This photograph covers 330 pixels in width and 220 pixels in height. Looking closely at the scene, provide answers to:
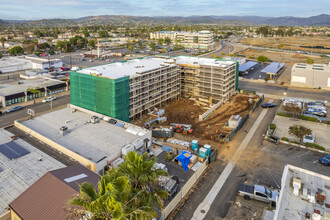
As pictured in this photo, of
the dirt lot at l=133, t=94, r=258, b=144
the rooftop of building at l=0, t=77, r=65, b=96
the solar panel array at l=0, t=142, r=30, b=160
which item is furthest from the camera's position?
the rooftop of building at l=0, t=77, r=65, b=96

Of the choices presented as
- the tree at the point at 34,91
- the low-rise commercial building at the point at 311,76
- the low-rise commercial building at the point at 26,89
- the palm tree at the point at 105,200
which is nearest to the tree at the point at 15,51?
the low-rise commercial building at the point at 26,89

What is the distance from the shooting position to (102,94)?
44344mm

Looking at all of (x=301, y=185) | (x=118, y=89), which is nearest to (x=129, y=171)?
(x=301, y=185)

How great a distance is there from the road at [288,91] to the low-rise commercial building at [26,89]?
56569 millimetres

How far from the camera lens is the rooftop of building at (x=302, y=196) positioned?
19000 mm

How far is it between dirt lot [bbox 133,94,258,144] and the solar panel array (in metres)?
21.1

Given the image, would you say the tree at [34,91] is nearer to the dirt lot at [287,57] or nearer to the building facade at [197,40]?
the dirt lot at [287,57]

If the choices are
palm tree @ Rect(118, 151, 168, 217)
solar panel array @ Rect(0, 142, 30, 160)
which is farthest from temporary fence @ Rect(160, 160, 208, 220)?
solar panel array @ Rect(0, 142, 30, 160)

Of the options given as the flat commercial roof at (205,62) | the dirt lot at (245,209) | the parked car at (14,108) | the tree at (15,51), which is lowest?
the dirt lot at (245,209)

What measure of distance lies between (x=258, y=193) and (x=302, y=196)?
681cm

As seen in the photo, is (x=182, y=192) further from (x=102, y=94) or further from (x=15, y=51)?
(x=15, y=51)

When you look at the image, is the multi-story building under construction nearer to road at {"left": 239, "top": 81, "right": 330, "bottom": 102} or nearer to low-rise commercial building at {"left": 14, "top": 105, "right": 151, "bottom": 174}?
low-rise commercial building at {"left": 14, "top": 105, "right": 151, "bottom": 174}

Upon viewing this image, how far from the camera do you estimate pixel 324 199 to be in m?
20.2

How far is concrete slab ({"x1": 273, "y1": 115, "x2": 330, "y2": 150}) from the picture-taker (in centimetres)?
4153
